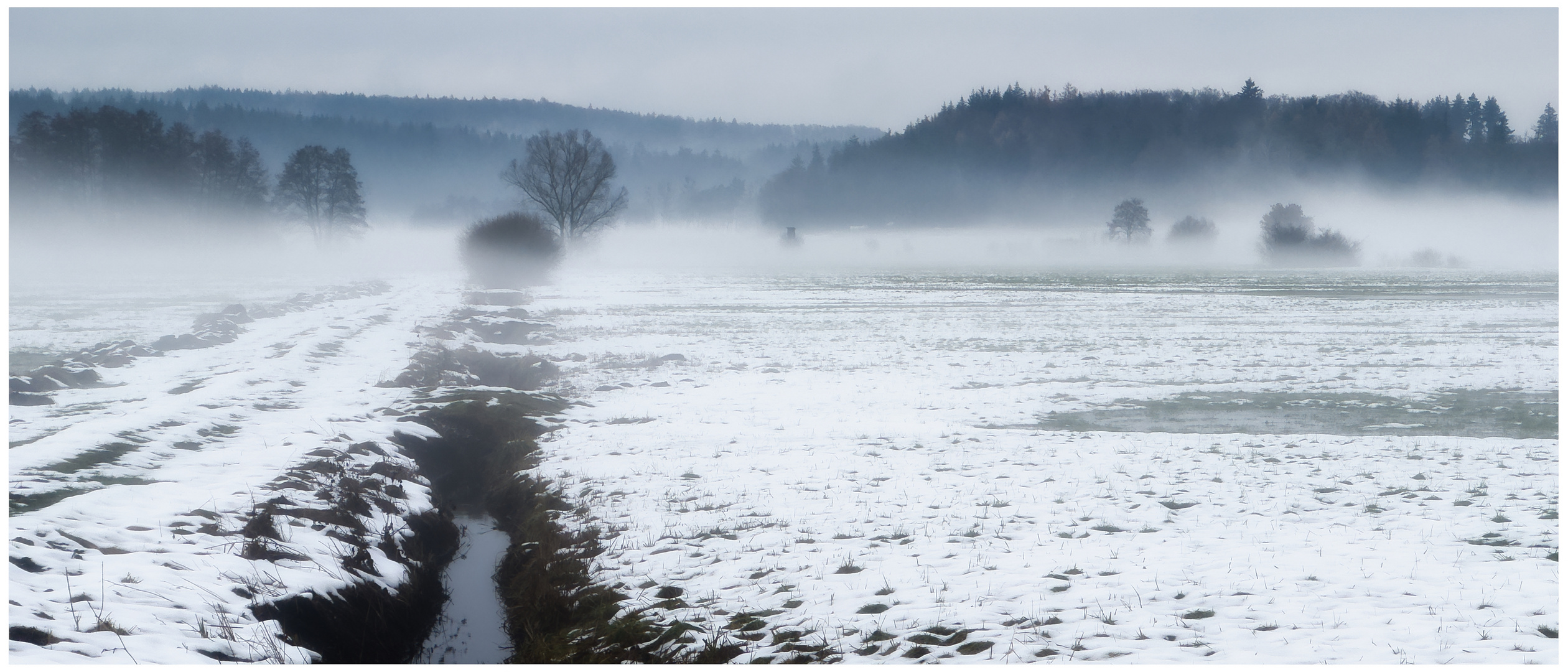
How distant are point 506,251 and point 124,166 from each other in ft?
158

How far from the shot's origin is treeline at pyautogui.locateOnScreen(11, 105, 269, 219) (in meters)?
71.8

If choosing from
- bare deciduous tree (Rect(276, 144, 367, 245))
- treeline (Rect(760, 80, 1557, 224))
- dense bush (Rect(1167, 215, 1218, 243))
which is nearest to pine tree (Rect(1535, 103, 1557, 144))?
treeline (Rect(760, 80, 1557, 224))

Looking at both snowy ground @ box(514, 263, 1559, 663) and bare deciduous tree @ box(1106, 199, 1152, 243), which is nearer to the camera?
snowy ground @ box(514, 263, 1559, 663)

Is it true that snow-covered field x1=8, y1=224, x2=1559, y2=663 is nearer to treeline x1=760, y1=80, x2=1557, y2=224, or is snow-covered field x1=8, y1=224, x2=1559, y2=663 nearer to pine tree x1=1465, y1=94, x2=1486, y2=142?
treeline x1=760, y1=80, x2=1557, y2=224

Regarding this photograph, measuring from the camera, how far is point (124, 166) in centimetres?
7675

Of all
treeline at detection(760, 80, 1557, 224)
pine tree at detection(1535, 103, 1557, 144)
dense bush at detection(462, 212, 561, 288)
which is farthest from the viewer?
treeline at detection(760, 80, 1557, 224)

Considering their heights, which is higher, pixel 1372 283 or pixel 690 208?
pixel 690 208

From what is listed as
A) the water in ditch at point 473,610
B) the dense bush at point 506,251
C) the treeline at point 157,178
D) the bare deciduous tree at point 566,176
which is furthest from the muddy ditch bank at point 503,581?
the treeline at point 157,178

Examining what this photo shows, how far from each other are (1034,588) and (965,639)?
1152mm

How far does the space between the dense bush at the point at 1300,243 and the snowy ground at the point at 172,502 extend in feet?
325

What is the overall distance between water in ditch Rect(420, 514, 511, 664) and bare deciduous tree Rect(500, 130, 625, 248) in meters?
62.7

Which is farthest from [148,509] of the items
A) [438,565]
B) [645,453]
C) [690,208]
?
[690,208]

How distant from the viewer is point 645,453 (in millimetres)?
13172

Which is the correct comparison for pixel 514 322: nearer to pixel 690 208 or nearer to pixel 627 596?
pixel 627 596
